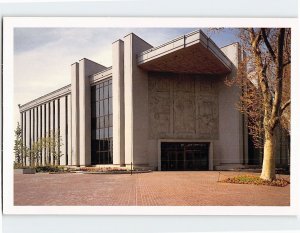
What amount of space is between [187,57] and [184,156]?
797 centimetres

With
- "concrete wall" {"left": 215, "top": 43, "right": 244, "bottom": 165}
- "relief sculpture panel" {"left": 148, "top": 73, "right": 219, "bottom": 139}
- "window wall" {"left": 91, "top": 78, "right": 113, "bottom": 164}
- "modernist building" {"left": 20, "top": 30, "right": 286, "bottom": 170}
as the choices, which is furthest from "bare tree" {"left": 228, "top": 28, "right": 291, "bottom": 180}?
"window wall" {"left": 91, "top": 78, "right": 113, "bottom": 164}

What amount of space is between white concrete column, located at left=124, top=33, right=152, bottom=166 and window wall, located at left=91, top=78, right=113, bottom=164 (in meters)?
2.32

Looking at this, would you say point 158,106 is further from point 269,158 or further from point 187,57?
point 269,158

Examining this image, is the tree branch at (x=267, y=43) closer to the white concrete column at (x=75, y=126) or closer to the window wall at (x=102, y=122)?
the window wall at (x=102, y=122)

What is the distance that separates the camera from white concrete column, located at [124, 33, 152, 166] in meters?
24.5

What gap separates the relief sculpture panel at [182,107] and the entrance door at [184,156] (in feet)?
2.64

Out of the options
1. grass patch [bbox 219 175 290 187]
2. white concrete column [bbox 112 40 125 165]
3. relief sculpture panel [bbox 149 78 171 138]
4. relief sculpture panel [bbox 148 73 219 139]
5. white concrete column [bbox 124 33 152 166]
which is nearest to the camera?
grass patch [bbox 219 175 290 187]

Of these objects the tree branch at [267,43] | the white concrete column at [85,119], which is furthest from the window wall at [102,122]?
the tree branch at [267,43]

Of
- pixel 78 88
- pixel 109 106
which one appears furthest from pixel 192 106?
pixel 78 88

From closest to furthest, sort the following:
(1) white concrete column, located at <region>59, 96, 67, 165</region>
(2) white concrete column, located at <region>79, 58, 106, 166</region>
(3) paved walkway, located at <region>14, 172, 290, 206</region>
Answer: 1. (3) paved walkway, located at <region>14, 172, 290, 206</region>
2. (2) white concrete column, located at <region>79, 58, 106, 166</region>
3. (1) white concrete column, located at <region>59, 96, 67, 165</region>

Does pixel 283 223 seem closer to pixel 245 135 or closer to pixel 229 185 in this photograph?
pixel 229 185

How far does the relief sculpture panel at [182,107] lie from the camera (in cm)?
2533

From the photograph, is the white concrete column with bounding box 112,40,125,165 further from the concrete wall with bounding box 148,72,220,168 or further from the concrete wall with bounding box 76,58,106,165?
the concrete wall with bounding box 76,58,106,165

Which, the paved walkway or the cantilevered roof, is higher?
the cantilevered roof
